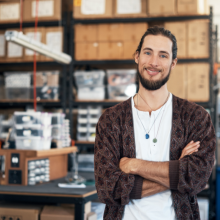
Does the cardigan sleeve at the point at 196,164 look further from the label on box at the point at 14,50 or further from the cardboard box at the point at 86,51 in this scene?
the label on box at the point at 14,50

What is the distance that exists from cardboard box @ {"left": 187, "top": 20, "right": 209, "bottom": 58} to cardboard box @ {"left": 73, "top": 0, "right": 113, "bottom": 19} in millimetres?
878

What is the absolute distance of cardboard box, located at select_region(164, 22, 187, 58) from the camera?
134 inches

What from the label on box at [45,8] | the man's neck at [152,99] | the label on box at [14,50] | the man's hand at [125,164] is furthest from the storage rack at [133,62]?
the man's hand at [125,164]

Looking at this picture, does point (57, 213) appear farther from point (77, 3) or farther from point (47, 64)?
point (77, 3)

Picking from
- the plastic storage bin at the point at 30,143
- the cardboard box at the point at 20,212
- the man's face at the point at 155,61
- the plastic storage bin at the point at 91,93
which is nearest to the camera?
the man's face at the point at 155,61

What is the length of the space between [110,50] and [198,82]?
3.25 ft

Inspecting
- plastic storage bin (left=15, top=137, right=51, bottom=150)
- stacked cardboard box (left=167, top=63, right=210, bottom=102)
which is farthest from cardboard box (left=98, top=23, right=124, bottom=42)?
plastic storage bin (left=15, top=137, right=51, bottom=150)

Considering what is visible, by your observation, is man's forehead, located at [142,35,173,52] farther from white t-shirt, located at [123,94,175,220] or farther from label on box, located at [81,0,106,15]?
label on box, located at [81,0,106,15]

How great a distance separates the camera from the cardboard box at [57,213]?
2.13m

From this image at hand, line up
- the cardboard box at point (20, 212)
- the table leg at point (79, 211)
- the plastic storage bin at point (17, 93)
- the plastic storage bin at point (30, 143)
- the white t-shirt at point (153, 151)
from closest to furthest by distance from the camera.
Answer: the white t-shirt at point (153, 151)
the table leg at point (79, 211)
the cardboard box at point (20, 212)
the plastic storage bin at point (30, 143)
the plastic storage bin at point (17, 93)

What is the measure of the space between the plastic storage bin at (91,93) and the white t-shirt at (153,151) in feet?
7.22

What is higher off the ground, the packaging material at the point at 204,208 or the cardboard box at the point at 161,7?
the cardboard box at the point at 161,7

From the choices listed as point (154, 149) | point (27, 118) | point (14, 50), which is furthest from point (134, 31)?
point (154, 149)

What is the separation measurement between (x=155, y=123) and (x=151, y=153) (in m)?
0.13
